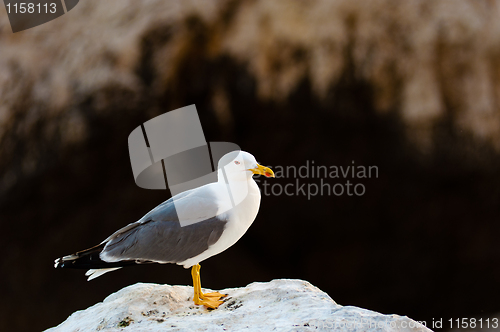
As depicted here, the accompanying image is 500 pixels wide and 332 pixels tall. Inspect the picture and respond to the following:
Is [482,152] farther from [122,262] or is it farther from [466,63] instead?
[122,262]

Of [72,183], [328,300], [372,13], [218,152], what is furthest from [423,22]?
[72,183]

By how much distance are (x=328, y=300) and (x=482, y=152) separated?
1688 millimetres

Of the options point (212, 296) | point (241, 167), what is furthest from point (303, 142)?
point (212, 296)

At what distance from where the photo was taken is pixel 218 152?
2.80 m

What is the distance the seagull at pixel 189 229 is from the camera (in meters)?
1.75

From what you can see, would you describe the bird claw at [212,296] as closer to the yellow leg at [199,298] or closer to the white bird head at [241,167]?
the yellow leg at [199,298]

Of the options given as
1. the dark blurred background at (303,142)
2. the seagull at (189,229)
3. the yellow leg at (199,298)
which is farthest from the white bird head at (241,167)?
the dark blurred background at (303,142)

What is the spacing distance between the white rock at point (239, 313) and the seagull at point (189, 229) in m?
0.20

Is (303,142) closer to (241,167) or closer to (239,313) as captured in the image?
(241,167)

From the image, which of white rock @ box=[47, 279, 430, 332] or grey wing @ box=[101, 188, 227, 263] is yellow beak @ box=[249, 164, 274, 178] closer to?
grey wing @ box=[101, 188, 227, 263]

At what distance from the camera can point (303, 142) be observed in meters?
2.88

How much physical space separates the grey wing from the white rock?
0.73 ft

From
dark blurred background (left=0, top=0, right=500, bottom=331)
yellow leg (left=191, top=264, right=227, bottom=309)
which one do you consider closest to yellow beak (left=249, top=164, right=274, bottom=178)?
yellow leg (left=191, top=264, right=227, bottom=309)

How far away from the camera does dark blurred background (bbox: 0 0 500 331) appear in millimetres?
2818
